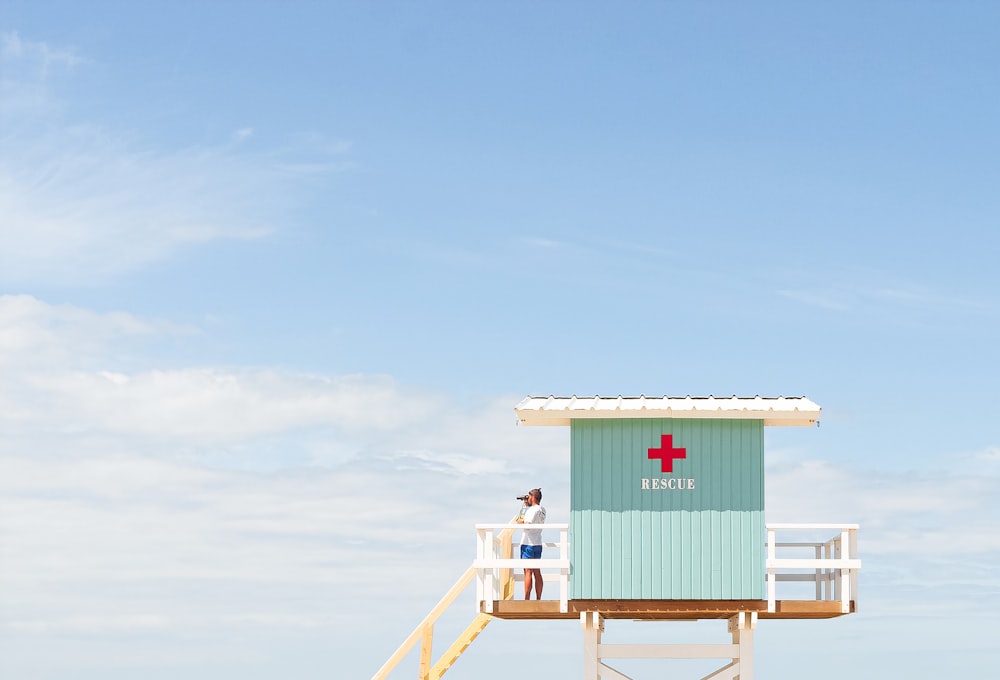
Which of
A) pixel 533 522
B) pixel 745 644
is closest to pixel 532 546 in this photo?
pixel 533 522

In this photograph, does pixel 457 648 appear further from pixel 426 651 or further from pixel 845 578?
pixel 845 578

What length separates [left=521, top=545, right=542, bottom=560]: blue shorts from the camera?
29.9m

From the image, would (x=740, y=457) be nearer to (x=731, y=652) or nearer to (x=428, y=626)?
(x=731, y=652)

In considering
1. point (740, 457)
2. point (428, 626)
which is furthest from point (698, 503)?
point (428, 626)

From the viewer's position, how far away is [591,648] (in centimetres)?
2972

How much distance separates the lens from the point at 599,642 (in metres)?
29.9

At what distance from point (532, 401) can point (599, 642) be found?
5.04m

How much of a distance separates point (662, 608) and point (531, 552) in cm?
287

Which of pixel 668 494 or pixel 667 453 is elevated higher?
pixel 667 453

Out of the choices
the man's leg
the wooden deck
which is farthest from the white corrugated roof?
the wooden deck

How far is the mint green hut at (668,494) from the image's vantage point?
29000mm

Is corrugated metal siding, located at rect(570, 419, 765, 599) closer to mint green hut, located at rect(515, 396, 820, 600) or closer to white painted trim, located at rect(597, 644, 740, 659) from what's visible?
mint green hut, located at rect(515, 396, 820, 600)

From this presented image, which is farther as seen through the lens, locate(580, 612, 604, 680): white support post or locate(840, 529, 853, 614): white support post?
locate(580, 612, 604, 680): white support post

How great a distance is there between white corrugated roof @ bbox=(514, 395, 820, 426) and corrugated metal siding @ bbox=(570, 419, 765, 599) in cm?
33
